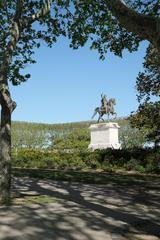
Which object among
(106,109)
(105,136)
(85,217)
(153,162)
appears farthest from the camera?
(106,109)

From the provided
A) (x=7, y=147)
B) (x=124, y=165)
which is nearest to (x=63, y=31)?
(x=7, y=147)

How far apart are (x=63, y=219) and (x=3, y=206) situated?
186cm

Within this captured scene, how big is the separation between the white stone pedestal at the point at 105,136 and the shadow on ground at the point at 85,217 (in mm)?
25179

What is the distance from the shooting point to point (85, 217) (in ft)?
27.3

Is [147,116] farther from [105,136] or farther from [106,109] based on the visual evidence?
[106,109]

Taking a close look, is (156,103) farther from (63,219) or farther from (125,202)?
(63,219)

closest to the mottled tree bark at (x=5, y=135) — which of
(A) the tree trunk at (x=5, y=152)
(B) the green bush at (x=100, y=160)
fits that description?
(A) the tree trunk at (x=5, y=152)

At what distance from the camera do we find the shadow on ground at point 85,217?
23.3ft

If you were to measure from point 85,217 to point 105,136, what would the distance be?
99.0ft

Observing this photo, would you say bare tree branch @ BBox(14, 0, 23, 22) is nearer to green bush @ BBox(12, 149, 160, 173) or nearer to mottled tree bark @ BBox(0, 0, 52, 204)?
mottled tree bark @ BBox(0, 0, 52, 204)

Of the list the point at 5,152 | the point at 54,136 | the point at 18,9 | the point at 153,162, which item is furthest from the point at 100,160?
the point at 54,136

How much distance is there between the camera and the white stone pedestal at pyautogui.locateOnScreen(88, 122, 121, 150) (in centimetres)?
3800

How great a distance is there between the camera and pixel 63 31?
1577 centimetres

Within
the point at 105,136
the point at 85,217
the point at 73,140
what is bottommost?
the point at 85,217
